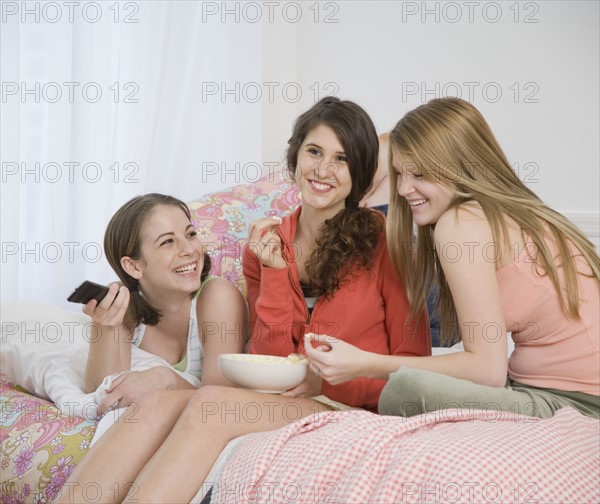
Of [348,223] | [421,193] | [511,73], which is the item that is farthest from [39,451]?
[511,73]

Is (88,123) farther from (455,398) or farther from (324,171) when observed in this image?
(455,398)

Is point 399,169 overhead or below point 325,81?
below

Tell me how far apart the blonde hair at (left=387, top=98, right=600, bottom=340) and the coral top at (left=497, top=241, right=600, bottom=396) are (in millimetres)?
19

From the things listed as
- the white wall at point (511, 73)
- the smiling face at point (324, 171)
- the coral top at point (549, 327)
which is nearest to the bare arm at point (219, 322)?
the smiling face at point (324, 171)

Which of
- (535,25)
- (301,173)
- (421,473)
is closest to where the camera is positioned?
(421,473)

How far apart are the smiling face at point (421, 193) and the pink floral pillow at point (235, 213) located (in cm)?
74

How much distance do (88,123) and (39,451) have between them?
1.25 m

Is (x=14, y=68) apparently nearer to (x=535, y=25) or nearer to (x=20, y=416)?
(x=20, y=416)

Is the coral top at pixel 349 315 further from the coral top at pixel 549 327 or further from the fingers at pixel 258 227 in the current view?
the coral top at pixel 549 327

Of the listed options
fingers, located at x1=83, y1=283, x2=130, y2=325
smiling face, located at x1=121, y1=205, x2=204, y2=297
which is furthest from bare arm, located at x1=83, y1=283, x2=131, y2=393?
smiling face, located at x1=121, y1=205, x2=204, y2=297

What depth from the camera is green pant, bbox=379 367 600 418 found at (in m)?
1.23

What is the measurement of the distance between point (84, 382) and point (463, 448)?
104 cm

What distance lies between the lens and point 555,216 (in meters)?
1.41

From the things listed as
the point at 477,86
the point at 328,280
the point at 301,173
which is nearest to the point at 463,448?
the point at 328,280
